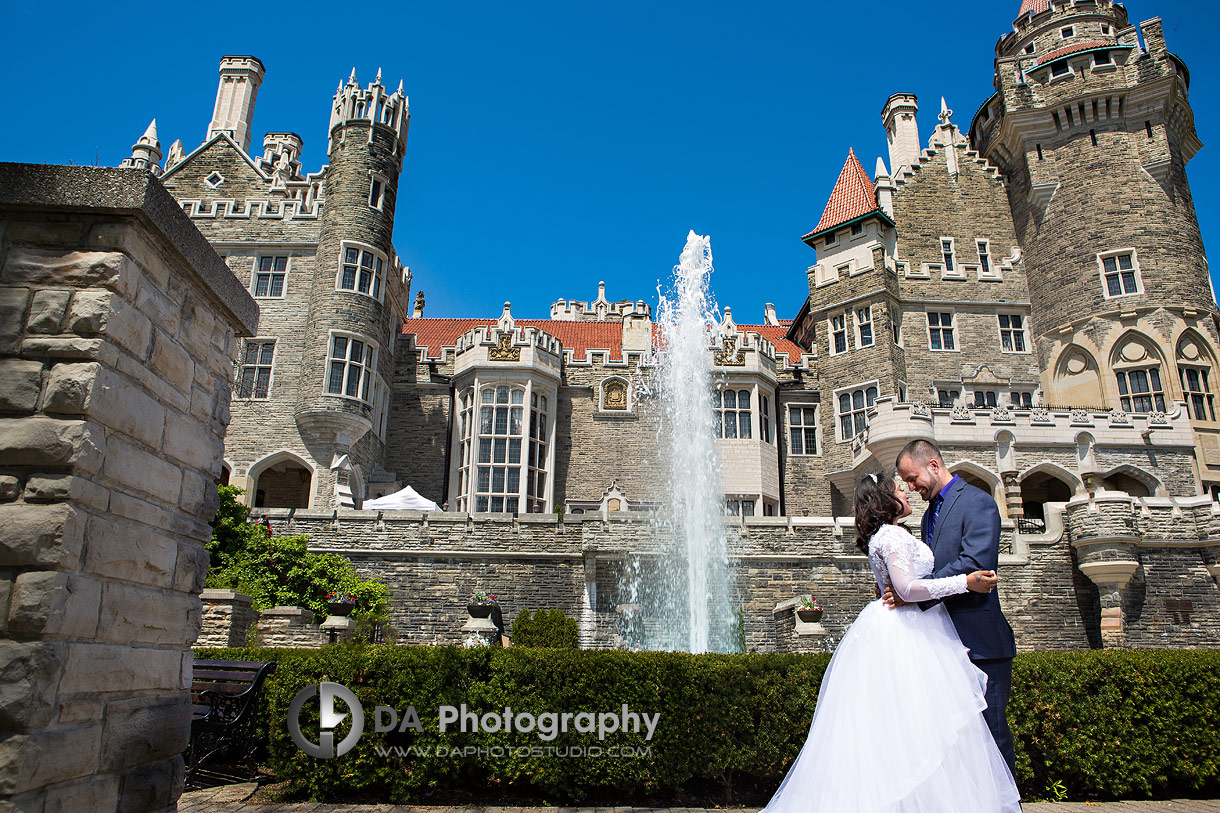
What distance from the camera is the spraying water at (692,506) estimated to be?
16.5 meters

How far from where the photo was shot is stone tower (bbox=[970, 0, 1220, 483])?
24047 millimetres

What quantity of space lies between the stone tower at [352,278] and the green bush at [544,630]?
8.29 m

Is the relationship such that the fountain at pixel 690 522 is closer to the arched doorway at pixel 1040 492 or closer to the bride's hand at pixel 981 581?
the arched doorway at pixel 1040 492

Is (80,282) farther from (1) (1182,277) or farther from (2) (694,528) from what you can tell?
(1) (1182,277)

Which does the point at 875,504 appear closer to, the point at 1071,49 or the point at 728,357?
the point at 728,357

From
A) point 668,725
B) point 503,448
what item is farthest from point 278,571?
point 668,725

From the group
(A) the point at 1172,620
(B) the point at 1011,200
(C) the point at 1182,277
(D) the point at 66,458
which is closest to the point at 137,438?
(D) the point at 66,458

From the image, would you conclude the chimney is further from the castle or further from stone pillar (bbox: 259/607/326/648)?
stone pillar (bbox: 259/607/326/648)

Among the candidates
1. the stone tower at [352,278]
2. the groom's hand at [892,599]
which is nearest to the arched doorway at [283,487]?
the stone tower at [352,278]

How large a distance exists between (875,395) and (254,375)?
19879 millimetres

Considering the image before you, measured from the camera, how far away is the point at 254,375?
2388cm

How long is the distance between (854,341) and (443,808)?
23144 millimetres

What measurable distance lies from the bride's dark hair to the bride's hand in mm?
569

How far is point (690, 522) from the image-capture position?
58.5 feet
